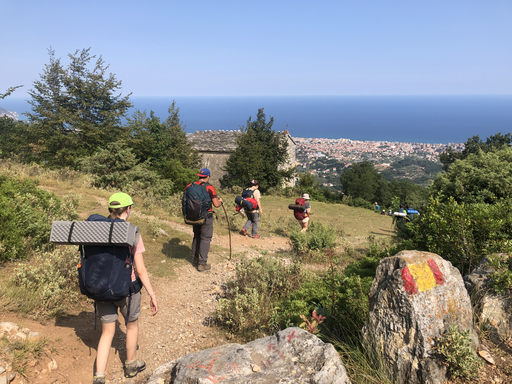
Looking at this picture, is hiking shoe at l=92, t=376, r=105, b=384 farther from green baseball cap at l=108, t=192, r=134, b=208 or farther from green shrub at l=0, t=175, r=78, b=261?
green shrub at l=0, t=175, r=78, b=261

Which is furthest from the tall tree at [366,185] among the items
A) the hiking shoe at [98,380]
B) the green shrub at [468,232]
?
the hiking shoe at [98,380]

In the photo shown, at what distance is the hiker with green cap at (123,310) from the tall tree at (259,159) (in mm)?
31493

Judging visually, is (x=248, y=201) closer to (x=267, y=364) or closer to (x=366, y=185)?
(x=267, y=364)

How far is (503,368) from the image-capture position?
2.96 metres

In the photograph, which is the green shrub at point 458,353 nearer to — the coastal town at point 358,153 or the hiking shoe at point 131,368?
the hiking shoe at point 131,368

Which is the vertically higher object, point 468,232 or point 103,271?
point 468,232

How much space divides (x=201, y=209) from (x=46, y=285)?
3.10 meters

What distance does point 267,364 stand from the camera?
9.61 feet

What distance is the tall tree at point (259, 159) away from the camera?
117 ft

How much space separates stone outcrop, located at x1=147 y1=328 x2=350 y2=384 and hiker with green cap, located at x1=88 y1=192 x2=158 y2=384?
670 mm

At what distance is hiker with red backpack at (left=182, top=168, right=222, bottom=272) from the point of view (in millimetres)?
6816

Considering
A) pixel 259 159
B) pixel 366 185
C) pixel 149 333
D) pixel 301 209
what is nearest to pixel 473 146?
pixel 366 185

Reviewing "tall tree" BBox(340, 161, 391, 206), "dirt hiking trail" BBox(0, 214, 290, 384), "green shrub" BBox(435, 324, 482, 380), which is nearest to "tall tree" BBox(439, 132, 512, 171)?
"tall tree" BBox(340, 161, 391, 206)

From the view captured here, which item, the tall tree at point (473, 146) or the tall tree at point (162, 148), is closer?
the tall tree at point (162, 148)
